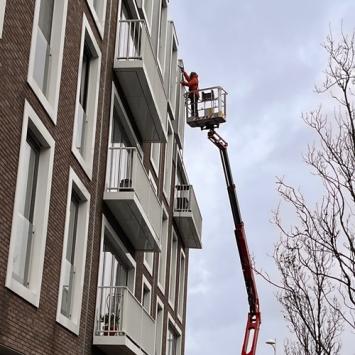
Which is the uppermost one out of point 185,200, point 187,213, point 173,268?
point 185,200

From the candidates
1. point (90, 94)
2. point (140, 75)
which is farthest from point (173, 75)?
point (90, 94)

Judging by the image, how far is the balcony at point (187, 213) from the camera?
3045 cm

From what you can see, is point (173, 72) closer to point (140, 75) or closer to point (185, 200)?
point (185, 200)

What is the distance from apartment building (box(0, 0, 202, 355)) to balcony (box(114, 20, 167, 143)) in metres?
0.04

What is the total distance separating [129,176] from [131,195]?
954 mm

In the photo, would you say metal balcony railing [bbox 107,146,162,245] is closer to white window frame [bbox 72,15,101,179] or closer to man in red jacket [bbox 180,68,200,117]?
white window frame [bbox 72,15,101,179]

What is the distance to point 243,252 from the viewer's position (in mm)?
27484

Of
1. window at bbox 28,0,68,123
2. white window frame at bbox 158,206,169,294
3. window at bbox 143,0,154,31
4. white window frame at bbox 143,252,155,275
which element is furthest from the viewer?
white window frame at bbox 158,206,169,294

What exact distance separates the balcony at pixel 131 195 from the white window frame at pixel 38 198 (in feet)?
15.2

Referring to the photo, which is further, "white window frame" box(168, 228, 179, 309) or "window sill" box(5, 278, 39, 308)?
"white window frame" box(168, 228, 179, 309)

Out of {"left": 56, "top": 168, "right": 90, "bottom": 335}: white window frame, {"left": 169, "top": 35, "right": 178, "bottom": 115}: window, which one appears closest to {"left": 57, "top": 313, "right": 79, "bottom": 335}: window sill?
{"left": 56, "top": 168, "right": 90, "bottom": 335}: white window frame

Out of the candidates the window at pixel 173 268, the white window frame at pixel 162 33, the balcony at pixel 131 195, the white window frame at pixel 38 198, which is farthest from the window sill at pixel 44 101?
the window at pixel 173 268

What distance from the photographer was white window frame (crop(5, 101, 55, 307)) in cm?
1230

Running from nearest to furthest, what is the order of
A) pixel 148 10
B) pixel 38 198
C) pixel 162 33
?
pixel 38 198
pixel 148 10
pixel 162 33
